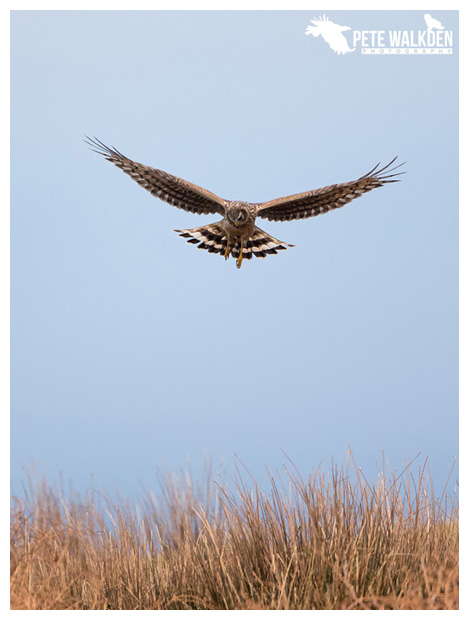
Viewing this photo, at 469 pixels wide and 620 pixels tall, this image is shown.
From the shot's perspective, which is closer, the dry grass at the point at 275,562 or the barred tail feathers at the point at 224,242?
the dry grass at the point at 275,562

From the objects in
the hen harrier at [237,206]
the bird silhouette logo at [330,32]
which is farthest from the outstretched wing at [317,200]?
the bird silhouette logo at [330,32]

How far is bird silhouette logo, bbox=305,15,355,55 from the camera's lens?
660cm

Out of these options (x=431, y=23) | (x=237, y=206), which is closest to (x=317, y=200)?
(x=237, y=206)

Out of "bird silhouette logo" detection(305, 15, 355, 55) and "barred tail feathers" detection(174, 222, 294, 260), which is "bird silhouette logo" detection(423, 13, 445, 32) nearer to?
"bird silhouette logo" detection(305, 15, 355, 55)

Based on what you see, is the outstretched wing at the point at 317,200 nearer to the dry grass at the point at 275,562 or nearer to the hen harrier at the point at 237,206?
the hen harrier at the point at 237,206

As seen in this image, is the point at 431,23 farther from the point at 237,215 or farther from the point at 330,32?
the point at 237,215

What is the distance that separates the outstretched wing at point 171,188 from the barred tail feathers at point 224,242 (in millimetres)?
259

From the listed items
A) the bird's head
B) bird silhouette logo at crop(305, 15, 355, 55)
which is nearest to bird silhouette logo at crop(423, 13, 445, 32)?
bird silhouette logo at crop(305, 15, 355, 55)

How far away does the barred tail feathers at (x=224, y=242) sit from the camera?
8516mm

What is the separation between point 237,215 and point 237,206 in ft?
0.34

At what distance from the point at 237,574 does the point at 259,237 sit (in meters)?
4.44

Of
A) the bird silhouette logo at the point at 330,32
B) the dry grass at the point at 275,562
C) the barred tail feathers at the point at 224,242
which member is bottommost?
the dry grass at the point at 275,562

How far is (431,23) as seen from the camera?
21.4 feet
